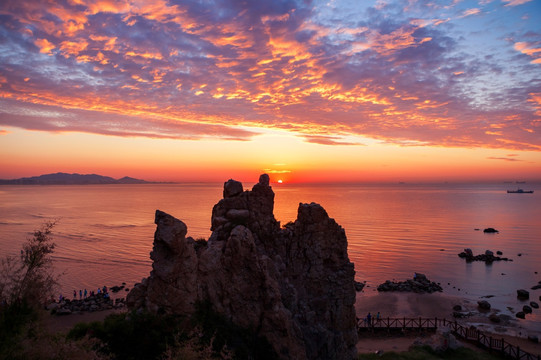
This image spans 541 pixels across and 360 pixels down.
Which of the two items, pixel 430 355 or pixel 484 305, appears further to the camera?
pixel 484 305

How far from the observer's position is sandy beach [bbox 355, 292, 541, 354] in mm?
40906

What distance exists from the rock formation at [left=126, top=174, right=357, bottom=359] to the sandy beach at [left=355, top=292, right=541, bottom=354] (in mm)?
16969

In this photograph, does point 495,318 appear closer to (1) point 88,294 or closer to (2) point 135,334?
(2) point 135,334

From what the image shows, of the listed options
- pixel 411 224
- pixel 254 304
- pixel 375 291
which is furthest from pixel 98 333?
pixel 411 224

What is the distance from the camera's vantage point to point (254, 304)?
21.8 meters

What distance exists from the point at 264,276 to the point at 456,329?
3415 centimetres

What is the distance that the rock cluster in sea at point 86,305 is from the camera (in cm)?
4875

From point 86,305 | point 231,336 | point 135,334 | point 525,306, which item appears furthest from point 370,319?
point 86,305

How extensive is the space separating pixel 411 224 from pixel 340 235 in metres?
115

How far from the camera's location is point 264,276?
22.0m

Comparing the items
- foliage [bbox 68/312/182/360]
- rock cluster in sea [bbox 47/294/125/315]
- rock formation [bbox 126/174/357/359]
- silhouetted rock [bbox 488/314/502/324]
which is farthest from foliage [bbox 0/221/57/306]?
silhouetted rock [bbox 488/314/502/324]

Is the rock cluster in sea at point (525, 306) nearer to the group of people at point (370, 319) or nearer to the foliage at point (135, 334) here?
the group of people at point (370, 319)

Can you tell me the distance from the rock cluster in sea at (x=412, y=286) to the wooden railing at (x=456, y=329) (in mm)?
13567

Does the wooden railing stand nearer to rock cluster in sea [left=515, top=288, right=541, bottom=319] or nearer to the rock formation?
rock cluster in sea [left=515, top=288, right=541, bottom=319]
